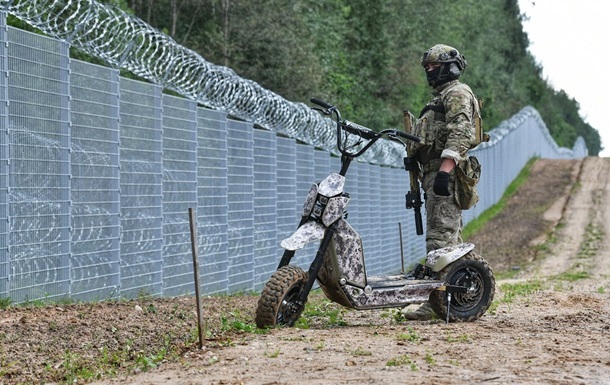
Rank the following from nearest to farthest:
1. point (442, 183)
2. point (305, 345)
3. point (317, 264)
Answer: point (305, 345)
point (317, 264)
point (442, 183)

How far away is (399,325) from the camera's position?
26.5 ft

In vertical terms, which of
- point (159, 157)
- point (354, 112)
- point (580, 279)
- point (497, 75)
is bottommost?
point (580, 279)

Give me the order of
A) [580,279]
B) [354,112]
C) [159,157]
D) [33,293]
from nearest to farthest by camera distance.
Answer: [33,293], [159,157], [580,279], [354,112]

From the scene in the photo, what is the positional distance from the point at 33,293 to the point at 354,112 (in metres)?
24.6

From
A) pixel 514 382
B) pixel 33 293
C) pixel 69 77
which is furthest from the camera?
pixel 69 77

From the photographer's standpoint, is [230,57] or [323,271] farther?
[230,57]

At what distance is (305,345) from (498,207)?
3065 centimetres

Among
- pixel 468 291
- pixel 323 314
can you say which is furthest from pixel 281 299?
pixel 323 314

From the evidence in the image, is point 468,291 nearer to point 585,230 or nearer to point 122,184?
point 122,184

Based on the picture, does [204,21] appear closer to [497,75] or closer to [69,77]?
[69,77]

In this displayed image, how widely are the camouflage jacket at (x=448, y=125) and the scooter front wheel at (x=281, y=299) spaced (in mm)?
1634

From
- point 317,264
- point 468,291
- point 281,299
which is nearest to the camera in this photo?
point 281,299

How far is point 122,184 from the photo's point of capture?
998 cm

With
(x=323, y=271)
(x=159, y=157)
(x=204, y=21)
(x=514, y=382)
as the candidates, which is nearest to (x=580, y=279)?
(x=159, y=157)
